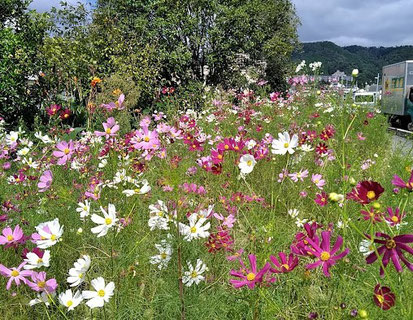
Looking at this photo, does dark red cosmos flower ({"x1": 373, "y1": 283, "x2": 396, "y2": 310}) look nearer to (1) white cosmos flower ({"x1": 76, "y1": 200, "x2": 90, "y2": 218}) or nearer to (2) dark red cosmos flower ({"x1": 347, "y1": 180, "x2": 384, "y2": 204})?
(2) dark red cosmos flower ({"x1": 347, "y1": 180, "x2": 384, "y2": 204})

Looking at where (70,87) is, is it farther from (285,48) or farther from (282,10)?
(282,10)

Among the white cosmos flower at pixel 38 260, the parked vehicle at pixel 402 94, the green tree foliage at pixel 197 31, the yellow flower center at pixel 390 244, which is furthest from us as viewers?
the parked vehicle at pixel 402 94

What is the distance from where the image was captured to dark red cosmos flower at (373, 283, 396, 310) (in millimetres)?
781

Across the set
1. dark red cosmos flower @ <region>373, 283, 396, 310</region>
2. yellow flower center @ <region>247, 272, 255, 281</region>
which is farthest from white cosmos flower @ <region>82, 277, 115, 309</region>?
dark red cosmos flower @ <region>373, 283, 396, 310</region>

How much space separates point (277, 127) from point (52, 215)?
261 cm

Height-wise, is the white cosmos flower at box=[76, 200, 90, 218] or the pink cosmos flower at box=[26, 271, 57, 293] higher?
the white cosmos flower at box=[76, 200, 90, 218]

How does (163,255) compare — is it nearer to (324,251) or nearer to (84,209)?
(84,209)

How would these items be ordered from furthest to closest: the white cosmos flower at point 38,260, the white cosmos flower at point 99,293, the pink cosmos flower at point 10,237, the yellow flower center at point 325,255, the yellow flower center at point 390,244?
the pink cosmos flower at point 10,237
the white cosmos flower at point 38,260
the white cosmos flower at point 99,293
the yellow flower center at point 325,255
the yellow flower center at point 390,244

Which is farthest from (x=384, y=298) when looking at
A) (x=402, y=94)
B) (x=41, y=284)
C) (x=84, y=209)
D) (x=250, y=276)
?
(x=402, y=94)

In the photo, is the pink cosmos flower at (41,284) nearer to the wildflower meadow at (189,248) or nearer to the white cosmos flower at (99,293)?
the wildflower meadow at (189,248)

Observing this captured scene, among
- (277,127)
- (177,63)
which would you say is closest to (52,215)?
(277,127)

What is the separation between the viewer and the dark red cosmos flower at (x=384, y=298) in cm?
78

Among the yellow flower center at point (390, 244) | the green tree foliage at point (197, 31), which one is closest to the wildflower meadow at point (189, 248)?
the yellow flower center at point (390, 244)

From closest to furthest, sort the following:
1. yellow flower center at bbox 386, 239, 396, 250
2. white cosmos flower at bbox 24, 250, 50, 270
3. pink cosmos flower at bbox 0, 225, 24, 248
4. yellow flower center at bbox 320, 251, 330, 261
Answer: yellow flower center at bbox 386, 239, 396, 250
yellow flower center at bbox 320, 251, 330, 261
white cosmos flower at bbox 24, 250, 50, 270
pink cosmos flower at bbox 0, 225, 24, 248
